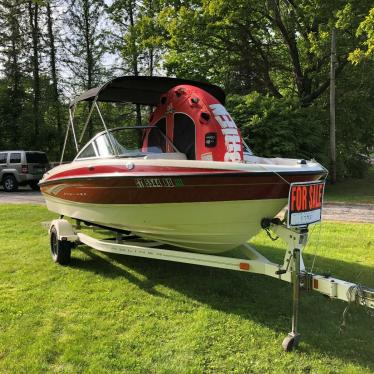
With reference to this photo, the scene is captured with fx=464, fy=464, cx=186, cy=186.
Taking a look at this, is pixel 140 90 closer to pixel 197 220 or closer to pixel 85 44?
pixel 197 220

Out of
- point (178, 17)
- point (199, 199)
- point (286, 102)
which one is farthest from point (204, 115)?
point (178, 17)

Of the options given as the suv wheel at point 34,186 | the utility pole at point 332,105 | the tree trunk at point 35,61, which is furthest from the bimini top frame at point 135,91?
the tree trunk at point 35,61

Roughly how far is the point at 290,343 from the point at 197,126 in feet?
9.47

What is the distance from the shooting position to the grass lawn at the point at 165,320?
3.66 m

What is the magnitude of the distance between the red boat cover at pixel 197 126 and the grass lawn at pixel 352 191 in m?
9.62

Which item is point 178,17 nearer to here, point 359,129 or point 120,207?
point 359,129

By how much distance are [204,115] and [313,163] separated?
4.74 feet

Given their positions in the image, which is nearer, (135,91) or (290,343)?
(290,343)

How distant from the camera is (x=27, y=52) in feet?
92.2

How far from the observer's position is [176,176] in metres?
4.51

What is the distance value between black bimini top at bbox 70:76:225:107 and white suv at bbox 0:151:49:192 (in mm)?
13374

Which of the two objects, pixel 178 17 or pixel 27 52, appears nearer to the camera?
pixel 178 17

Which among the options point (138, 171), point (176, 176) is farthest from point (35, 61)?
point (176, 176)

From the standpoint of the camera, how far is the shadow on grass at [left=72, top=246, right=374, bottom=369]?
4.00 m
